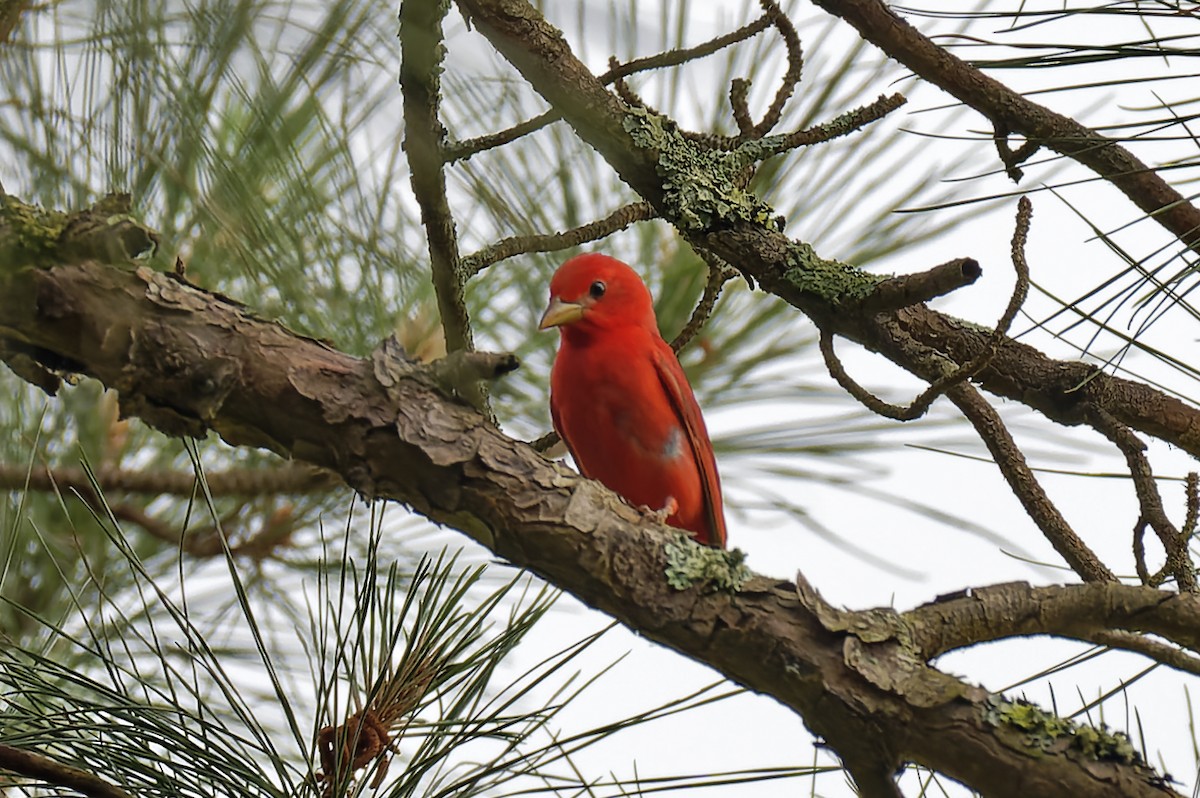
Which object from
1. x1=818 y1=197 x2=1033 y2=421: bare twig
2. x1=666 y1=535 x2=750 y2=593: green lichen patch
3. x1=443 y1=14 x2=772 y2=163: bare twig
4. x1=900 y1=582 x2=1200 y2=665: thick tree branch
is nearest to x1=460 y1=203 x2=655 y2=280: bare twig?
x1=443 y1=14 x2=772 y2=163: bare twig

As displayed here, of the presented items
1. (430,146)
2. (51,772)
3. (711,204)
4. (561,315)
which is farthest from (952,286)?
(561,315)

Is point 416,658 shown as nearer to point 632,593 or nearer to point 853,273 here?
point 632,593

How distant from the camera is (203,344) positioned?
1.34 meters

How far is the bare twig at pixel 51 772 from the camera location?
135cm

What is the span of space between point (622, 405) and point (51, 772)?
147 cm

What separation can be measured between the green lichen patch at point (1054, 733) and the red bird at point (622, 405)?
1.32 meters

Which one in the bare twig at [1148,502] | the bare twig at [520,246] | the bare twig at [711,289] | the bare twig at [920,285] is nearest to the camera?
the bare twig at [920,285]

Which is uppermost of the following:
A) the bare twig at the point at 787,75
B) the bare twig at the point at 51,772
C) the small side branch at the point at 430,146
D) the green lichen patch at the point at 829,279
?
the bare twig at the point at 787,75

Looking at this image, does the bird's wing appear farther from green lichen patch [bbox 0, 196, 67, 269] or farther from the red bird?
green lichen patch [bbox 0, 196, 67, 269]

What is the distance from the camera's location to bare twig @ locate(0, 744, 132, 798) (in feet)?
4.44

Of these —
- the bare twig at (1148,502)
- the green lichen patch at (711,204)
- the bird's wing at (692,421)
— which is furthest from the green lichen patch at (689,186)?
the bird's wing at (692,421)

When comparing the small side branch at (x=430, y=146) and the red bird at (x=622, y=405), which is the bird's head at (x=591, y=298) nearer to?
the red bird at (x=622, y=405)

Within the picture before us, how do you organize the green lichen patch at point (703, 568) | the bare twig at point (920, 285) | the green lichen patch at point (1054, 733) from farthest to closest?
1. the bare twig at point (920, 285)
2. the green lichen patch at point (703, 568)
3. the green lichen patch at point (1054, 733)

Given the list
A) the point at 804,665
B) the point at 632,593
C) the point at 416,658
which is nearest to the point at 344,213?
the point at 416,658
